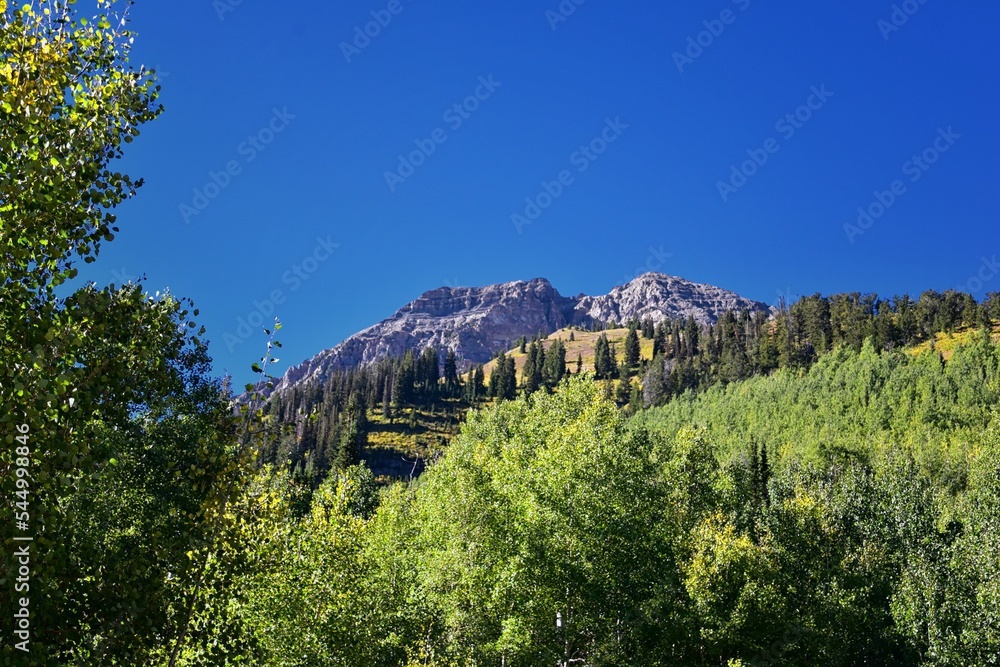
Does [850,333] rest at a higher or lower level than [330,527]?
higher

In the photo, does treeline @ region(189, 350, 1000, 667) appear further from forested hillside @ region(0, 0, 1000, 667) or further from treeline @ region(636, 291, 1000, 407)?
treeline @ region(636, 291, 1000, 407)

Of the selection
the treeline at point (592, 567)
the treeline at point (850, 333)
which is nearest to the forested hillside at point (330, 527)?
the treeline at point (592, 567)

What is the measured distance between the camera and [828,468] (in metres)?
99.2

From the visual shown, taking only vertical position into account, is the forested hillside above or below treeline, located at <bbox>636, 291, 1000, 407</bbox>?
below

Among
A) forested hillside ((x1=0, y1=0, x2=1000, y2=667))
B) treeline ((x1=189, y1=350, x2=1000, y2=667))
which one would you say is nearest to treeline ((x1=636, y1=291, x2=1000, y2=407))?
forested hillside ((x1=0, y1=0, x2=1000, y2=667))

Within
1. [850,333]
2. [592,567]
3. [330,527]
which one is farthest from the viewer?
[850,333]

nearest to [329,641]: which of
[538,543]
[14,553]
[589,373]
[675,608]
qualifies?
[538,543]

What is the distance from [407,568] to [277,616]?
50.3 feet

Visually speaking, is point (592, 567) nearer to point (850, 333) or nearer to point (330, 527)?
point (330, 527)

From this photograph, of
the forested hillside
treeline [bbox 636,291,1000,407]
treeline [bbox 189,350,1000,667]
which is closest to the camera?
the forested hillside

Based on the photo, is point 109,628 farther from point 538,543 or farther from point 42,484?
point 538,543

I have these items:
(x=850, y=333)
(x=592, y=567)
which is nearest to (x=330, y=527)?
(x=592, y=567)

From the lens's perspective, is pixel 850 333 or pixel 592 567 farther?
pixel 850 333

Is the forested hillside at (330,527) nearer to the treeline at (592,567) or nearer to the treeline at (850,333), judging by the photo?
the treeline at (592,567)
